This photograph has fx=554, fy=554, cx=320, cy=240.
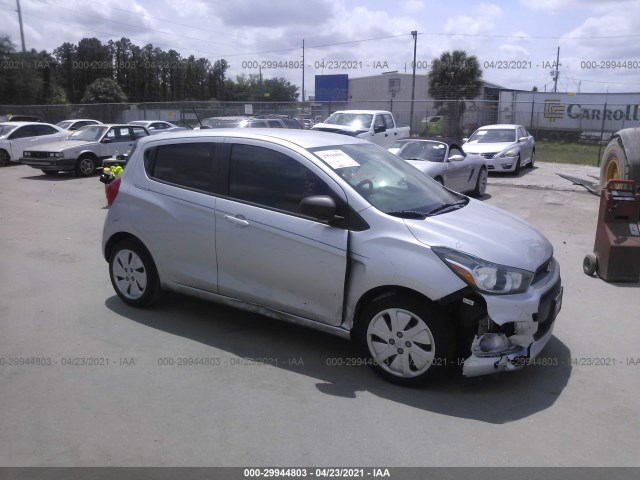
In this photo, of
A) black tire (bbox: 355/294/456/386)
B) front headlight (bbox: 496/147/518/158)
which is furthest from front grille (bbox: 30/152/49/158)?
black tire (bbox: 355/294/456/386)

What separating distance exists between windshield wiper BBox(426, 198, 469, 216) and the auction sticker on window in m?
0.76

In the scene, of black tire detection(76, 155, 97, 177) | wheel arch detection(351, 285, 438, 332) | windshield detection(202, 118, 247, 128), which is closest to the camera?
wheel arch detection(351, 285, 438, 332)

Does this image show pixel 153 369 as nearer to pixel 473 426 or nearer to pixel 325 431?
pixel 325 431

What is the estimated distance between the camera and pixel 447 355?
155 inches

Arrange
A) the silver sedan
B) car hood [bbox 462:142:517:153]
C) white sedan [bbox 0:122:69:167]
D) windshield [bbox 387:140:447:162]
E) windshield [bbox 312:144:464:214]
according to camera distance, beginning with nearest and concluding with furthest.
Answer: windshield [bbox 312:144:464:214], the silver sedan, windshield [bbox 387:140:447:162], car hood [bbox 462:142:517:153], white sedan [bbox 0:122:69:167]

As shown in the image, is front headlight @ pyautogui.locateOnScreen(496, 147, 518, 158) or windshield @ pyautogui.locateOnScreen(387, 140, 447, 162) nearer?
windshield @ pyautogui.locateOnScreen(387, 140, 447, 162)

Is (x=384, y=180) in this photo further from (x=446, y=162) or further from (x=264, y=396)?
(x=446, y=162)

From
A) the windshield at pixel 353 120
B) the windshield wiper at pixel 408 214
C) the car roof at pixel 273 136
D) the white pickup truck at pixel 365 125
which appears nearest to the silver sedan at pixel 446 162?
the white pickup truck at pixel 365 125

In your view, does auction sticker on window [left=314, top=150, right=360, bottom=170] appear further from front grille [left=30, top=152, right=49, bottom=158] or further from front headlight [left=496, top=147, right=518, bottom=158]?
front grille [left=30, top=152, right=49, bottom=158]

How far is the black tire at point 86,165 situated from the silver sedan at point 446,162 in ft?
32.6

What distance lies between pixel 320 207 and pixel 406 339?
116cm

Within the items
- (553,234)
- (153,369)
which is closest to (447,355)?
(153,369)

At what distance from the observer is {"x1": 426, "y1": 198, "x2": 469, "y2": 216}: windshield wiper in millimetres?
4541

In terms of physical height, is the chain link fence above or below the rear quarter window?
above
